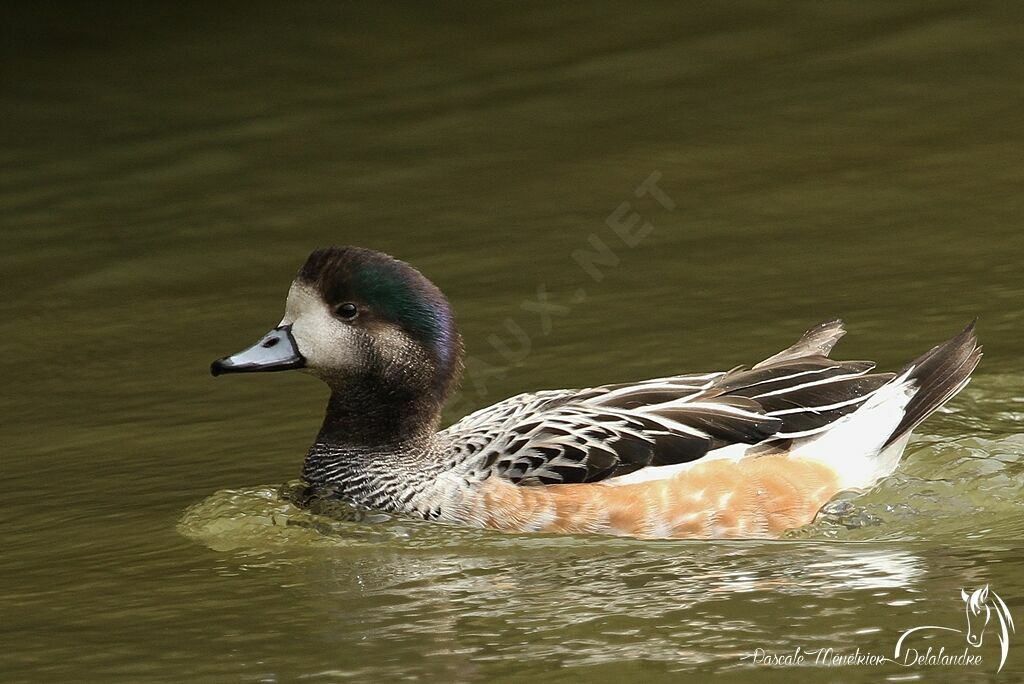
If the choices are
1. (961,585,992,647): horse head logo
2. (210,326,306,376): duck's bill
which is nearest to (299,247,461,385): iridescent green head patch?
(210,326,306,376): duck's bill

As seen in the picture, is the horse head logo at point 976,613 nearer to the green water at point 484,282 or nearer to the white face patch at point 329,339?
the green water at point 484,282

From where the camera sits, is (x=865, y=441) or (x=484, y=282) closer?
(x=865, y=441)

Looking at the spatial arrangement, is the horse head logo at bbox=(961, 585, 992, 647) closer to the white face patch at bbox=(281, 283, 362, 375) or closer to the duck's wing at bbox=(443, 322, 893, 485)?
the duck's wing at bbox=(443, 322, 893, 485)

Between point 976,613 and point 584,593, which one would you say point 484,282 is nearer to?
point 584,593

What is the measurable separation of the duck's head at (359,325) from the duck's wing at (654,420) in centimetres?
40

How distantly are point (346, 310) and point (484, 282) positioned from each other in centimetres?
320

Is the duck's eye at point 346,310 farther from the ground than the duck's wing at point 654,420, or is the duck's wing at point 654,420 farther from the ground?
the duck's eye at point 346,310

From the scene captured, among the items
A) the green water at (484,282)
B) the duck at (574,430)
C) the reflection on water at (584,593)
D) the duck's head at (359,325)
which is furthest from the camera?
Result: the duck's head at (359,325)

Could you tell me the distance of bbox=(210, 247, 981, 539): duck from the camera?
7.47m

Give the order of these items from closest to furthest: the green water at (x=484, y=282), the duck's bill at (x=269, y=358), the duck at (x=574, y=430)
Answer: the green water at (x=484, y=282) → the duck at (x=574, y=430) → the duck's bill at (x=269, y=358)

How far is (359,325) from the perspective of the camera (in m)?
7.75

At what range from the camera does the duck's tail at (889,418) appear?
25.6 ft

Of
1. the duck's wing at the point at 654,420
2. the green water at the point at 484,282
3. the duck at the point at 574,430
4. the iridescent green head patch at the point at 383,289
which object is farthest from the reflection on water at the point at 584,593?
the iridescent green head patch at the point at 383,289

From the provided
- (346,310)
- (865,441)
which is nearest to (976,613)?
(865,441)
